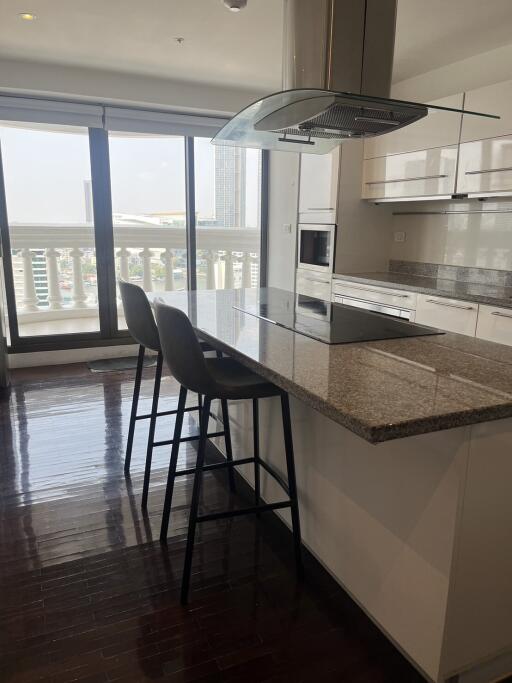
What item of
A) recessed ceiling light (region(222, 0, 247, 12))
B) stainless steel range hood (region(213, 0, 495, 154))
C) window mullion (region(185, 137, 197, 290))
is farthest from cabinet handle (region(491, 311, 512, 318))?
window mullion (region(185, 137, 197, 290))

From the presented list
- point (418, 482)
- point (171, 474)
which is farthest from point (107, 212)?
point (418, 482)

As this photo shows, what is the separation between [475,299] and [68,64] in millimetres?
3605

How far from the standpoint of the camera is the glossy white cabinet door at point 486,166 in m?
3.11

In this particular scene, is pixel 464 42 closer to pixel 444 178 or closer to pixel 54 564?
pixel 444 178

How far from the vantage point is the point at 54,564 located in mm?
1988

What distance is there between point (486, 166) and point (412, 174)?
0.65m

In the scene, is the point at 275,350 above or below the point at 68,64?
below

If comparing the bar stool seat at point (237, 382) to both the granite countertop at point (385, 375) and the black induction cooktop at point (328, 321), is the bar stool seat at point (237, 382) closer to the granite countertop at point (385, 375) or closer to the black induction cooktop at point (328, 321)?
the granite countertop at point (385, 375)

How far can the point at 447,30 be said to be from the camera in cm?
314

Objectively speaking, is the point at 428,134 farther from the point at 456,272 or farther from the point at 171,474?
the point at 171,474

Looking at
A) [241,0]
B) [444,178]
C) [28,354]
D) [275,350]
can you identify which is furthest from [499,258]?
[28,354]

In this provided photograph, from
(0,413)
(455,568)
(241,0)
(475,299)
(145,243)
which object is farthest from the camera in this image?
(145,243)

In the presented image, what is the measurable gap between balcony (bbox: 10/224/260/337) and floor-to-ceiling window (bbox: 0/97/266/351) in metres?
0.01

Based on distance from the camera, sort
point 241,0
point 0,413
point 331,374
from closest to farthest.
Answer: point 331,374 → point 241,0 → point 0,413
